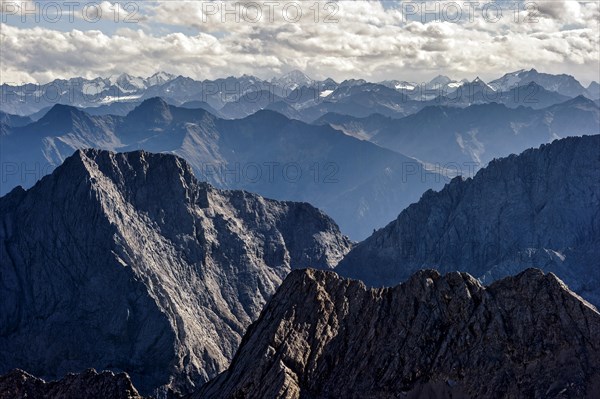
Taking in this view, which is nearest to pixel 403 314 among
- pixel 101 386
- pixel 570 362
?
pixel 570 362

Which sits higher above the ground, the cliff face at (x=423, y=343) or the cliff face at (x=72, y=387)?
the cliff face at (x=423, y=343)

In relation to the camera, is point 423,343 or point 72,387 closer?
point 423,343

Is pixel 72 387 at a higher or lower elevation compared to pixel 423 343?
lower

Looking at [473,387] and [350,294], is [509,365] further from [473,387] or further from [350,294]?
[350,294]

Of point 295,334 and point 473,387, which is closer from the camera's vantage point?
point 473,387
